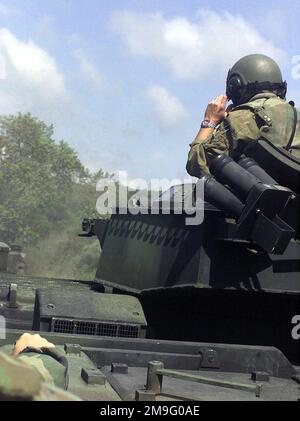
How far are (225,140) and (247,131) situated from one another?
178 millimetres

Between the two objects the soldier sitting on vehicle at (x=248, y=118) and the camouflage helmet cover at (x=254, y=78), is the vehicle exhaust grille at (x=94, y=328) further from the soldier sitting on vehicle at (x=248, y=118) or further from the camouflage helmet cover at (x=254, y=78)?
the camouflage helmet cover at (x=254, y=78)

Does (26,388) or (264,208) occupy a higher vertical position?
(264,208)

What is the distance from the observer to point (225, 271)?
14.2 feet

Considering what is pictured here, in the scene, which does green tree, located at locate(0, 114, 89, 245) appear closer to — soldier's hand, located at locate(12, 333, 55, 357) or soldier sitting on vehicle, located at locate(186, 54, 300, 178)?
soldier sitting on vehicle, located at locate(186, 54, 300, 178)

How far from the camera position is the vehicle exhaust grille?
4.05 m

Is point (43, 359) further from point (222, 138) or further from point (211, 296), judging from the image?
point (222, 138)

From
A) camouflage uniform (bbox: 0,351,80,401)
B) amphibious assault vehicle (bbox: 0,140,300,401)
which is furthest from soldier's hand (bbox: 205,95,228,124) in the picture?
camouflage uniform (bbox: 0,351,80,401)

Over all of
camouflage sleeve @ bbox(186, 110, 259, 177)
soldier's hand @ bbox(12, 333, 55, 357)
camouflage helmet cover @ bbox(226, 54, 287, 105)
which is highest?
camouflage helmet cover @ bbox(226, 54, 287, 105)

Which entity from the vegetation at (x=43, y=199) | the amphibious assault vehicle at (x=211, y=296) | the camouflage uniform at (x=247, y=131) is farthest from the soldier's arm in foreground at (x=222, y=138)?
the vegetation at (x=43, y=199)
